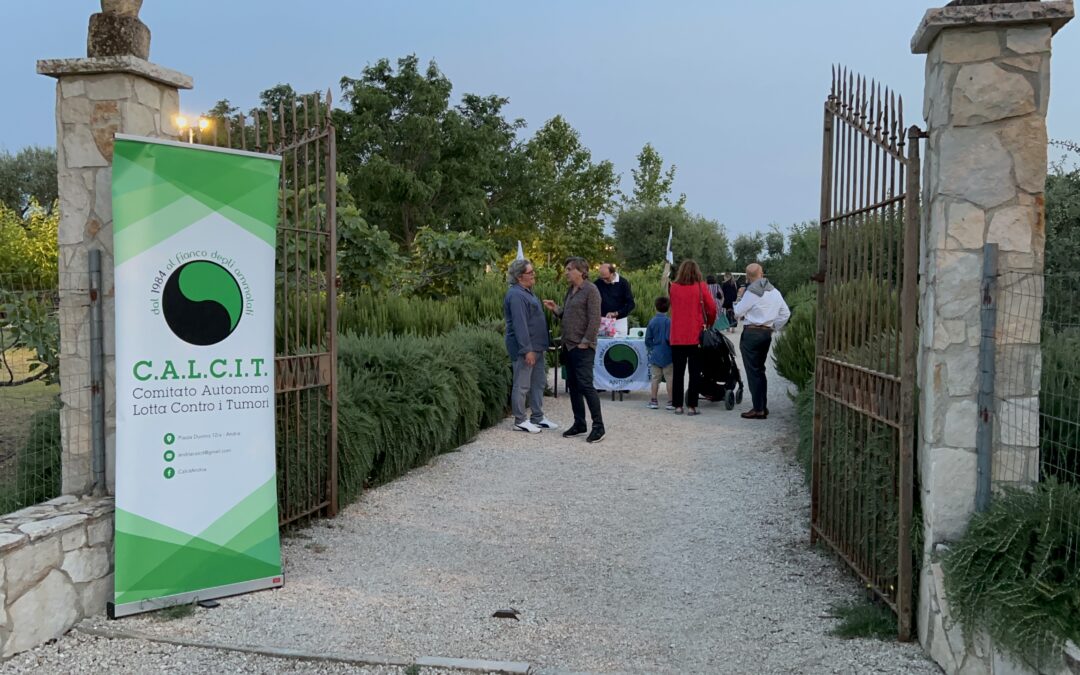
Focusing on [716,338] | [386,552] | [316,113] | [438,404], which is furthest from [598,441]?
[316,113]

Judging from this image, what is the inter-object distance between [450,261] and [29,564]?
10933mm

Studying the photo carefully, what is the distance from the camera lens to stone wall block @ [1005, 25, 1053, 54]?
375 cm

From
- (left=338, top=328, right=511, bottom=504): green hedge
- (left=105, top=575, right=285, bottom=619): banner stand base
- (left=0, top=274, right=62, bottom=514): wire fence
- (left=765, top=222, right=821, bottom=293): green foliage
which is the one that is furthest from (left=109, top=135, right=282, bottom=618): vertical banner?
(left=765, top=222, right=821, bottom=293): green foliage

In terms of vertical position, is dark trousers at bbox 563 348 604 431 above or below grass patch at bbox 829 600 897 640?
above

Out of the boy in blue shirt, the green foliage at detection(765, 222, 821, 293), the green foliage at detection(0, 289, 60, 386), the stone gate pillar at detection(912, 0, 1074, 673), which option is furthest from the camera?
the green foliage at detection(765, 222, 821, 293)

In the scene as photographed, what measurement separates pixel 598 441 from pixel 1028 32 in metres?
6.20

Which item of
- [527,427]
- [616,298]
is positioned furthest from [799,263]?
[527,427]

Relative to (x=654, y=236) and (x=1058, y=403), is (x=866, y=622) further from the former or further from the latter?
(x=654, y=236)

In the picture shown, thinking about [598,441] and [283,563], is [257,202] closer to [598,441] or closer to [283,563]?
[283,563]

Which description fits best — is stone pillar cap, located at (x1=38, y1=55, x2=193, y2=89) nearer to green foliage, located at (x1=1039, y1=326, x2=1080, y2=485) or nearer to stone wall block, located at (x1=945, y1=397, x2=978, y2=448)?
stone wall block, located at (x1=945, y1=397, x2=978, y2=448)

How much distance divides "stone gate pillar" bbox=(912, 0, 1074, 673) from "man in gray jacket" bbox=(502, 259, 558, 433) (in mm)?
5800

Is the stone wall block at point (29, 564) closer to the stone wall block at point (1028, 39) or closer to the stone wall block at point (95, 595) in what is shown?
the stone wall block at point (95, 595)

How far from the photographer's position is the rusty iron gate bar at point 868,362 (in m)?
4.06

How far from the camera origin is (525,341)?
9.55 meters
